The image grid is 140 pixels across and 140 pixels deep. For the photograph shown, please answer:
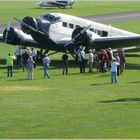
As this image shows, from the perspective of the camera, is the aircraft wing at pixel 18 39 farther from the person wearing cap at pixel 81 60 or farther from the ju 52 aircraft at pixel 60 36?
the person wearing cap at pixel 81 60

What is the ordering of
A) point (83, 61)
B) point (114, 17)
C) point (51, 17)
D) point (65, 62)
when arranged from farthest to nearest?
point (114, 17) → point (51, 17) → point (83, 61) → point (65, 62)

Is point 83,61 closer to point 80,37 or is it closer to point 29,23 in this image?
point 80,37

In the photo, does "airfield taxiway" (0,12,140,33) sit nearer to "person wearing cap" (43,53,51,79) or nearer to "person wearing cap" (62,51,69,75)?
"person wearing cap" (62,51,69,75)

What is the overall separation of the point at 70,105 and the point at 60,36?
56.5 ft

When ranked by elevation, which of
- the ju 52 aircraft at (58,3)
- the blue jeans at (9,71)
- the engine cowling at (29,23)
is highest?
the ju 52 aircraft at (58,3)

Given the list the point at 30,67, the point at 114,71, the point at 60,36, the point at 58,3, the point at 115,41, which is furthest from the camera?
the point at 58,3

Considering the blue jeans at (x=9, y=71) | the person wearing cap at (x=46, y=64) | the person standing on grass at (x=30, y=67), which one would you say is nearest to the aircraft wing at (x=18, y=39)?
the blue jeans at (x=9, y=71)

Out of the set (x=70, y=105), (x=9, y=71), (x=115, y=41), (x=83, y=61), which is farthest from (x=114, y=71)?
(x=115, y=41)

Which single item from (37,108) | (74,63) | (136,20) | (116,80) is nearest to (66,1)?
(136,20)

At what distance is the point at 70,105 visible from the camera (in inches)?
1257

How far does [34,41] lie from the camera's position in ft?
161

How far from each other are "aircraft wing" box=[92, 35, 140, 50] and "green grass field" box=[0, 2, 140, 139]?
2302 millimetres

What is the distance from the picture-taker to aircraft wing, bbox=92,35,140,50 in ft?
156

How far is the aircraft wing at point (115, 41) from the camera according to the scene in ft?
156
